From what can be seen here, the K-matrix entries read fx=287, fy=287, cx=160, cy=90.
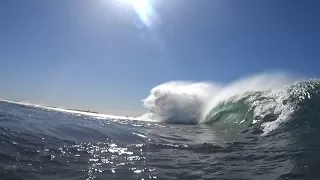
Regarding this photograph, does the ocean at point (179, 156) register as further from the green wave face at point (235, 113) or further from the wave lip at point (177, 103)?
the wave lip at point (177, 103)

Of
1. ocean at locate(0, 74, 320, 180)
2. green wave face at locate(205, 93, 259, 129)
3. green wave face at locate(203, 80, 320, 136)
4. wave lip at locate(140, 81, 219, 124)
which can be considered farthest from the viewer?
wave lip at locate(140, 81, 219, 124)

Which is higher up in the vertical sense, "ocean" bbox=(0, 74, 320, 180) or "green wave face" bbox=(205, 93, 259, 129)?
"green wave face" bbox=(205, 93, 259, 129)

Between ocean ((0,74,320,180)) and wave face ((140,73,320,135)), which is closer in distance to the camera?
ocean ((0,74,320,180))

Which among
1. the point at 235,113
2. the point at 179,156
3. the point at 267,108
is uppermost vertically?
the point at 235,113

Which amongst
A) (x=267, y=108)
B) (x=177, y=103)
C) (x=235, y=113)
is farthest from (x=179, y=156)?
(x=177, y=103)

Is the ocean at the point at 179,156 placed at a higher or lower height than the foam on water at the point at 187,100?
lower

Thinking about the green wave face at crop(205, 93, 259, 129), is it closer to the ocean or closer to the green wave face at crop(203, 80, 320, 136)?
the green wave face at crop(203, 80, 320, 136)

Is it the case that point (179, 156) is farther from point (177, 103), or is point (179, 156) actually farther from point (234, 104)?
point (177, 103)

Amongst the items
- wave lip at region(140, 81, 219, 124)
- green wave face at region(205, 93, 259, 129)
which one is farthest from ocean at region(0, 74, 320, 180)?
wave lip at region(140, 81, 219, 124)

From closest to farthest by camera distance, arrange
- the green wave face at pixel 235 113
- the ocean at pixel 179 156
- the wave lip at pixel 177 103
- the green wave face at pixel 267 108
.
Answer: the ocean at pixel 179 156 → the green wave face at pixel 267 108 → the green wave face at pixel 235 113 → the wave lip at pixel 177 103

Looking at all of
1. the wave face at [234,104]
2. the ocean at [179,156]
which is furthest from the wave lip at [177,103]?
the ocean at [179,156]

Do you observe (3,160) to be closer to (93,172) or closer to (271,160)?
(93,172)

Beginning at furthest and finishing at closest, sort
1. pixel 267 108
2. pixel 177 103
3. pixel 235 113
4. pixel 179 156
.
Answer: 1. pixel 177 103
2. pixel 235 113
3. pixel 267 108
4. pixel 179 156

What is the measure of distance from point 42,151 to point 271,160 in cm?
600
